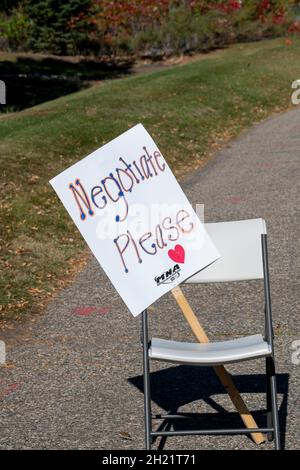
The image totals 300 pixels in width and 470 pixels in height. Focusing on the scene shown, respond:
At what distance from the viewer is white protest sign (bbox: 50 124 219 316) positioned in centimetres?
541

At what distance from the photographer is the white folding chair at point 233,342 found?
5086 mm

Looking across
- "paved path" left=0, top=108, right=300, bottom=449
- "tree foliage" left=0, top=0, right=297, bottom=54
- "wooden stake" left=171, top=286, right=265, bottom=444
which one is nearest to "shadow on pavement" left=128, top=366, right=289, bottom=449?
"paved path" left=0, top=108, right=300, bottom=449

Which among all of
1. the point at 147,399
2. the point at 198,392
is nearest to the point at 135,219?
the point at 147,399

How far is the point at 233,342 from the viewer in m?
5.39

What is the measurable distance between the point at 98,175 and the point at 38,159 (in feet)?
29.1

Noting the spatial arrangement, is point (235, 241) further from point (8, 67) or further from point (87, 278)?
point (8, 67)

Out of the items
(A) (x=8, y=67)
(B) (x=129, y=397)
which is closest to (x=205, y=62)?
(A) (x=8, y=67)

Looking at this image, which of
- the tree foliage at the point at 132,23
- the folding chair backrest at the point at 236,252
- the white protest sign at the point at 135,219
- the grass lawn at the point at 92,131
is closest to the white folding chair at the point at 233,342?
the folding chair backrest at the point at 236,252

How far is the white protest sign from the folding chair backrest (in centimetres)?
13

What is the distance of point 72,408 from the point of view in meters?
6.23

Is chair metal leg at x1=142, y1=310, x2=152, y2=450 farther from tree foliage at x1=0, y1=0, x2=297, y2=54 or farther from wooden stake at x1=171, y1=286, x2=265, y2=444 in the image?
tree foliage at x1=0, y1=0, x2=297, y2=54

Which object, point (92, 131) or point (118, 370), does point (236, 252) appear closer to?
point (118, 370)

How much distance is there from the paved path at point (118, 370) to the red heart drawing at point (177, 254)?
108cm

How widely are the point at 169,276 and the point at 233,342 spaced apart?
0.56 meters
